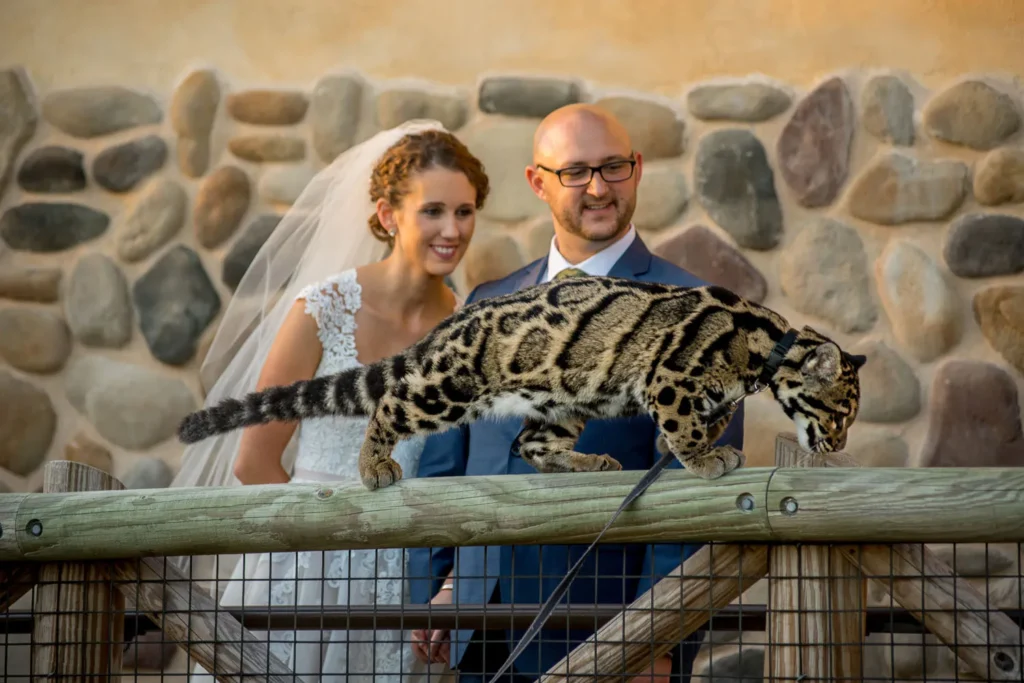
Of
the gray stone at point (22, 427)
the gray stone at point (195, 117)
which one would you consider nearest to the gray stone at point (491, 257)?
the gray stone at point (195, 117)

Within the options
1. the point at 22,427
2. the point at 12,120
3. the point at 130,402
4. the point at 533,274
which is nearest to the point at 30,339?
the point at 22,427

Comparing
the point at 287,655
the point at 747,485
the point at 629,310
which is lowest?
the point at 287,655

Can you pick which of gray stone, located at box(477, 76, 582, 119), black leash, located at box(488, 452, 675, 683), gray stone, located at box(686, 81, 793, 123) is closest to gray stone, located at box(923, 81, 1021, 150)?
gray stone, located at box(686, 81, 793, 123)

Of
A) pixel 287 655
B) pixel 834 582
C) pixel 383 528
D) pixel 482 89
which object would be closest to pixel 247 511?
pixel 383 528

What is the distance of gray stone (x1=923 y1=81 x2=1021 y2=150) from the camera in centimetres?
447

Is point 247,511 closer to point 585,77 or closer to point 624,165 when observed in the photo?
point 624,165

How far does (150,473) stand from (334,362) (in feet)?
4.63

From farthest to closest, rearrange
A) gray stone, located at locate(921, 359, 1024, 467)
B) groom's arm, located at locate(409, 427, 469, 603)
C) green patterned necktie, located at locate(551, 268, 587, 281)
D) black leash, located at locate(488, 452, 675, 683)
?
gray stone, located at locate(921, 359, 1024, 467) < groom's arm, located at locate(409, 427, 469, 603) < green patterned necktie, located at locate(551, 268, 587, 281) < black leash, located at locate(488, 452, 675, 683)

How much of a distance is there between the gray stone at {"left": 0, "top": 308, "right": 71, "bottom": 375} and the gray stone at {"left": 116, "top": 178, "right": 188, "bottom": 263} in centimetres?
40

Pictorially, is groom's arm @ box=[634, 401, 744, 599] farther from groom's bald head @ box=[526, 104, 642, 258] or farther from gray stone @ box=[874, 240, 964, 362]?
gray stone @ box=[874, 240, 964, 362]

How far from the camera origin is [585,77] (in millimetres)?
4707

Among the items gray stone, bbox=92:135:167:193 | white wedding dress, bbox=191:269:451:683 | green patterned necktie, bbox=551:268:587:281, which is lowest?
white wedding dress, bbox=191:269:451:683

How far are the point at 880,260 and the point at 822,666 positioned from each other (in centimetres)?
257

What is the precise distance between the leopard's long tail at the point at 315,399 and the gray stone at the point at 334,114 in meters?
2.33
